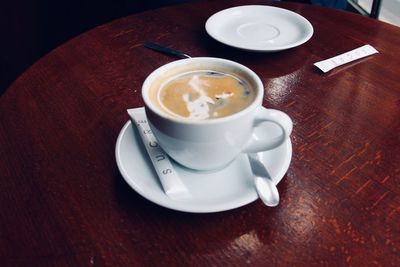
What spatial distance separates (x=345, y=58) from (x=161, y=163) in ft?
1.43

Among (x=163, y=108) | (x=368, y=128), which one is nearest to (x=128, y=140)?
(x=163, y=108)

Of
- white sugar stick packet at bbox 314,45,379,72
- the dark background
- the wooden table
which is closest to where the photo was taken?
the wooden table

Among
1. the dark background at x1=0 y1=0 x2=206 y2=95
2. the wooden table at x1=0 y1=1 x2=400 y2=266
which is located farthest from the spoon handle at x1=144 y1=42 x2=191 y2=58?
the dark background at x1=0 y1=0 x2=206 y2=95

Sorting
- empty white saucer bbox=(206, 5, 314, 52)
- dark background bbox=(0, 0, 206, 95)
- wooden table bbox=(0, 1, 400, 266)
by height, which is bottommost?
dark background bbox=(0, 0, 206, 95)

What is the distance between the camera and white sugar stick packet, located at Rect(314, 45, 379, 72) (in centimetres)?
70

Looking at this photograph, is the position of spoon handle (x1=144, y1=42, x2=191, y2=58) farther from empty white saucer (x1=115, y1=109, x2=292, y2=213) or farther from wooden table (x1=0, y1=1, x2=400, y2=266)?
Result: empty white saucer (x1=115, y1=109, x2=292, y2=213)

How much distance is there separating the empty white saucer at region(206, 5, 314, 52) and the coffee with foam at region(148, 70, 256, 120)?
0.23 meters

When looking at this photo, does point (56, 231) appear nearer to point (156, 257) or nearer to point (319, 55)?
point (156, 257)

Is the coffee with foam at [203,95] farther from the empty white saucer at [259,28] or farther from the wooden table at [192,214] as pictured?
the empty white saucer at [259,28]

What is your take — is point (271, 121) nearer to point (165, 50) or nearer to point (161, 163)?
point (161, 163)

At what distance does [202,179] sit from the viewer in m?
0.46

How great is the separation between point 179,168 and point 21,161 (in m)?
0.22

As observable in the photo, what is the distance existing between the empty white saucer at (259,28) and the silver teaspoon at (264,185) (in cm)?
32

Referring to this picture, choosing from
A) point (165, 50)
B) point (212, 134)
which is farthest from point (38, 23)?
point (212, 134)
